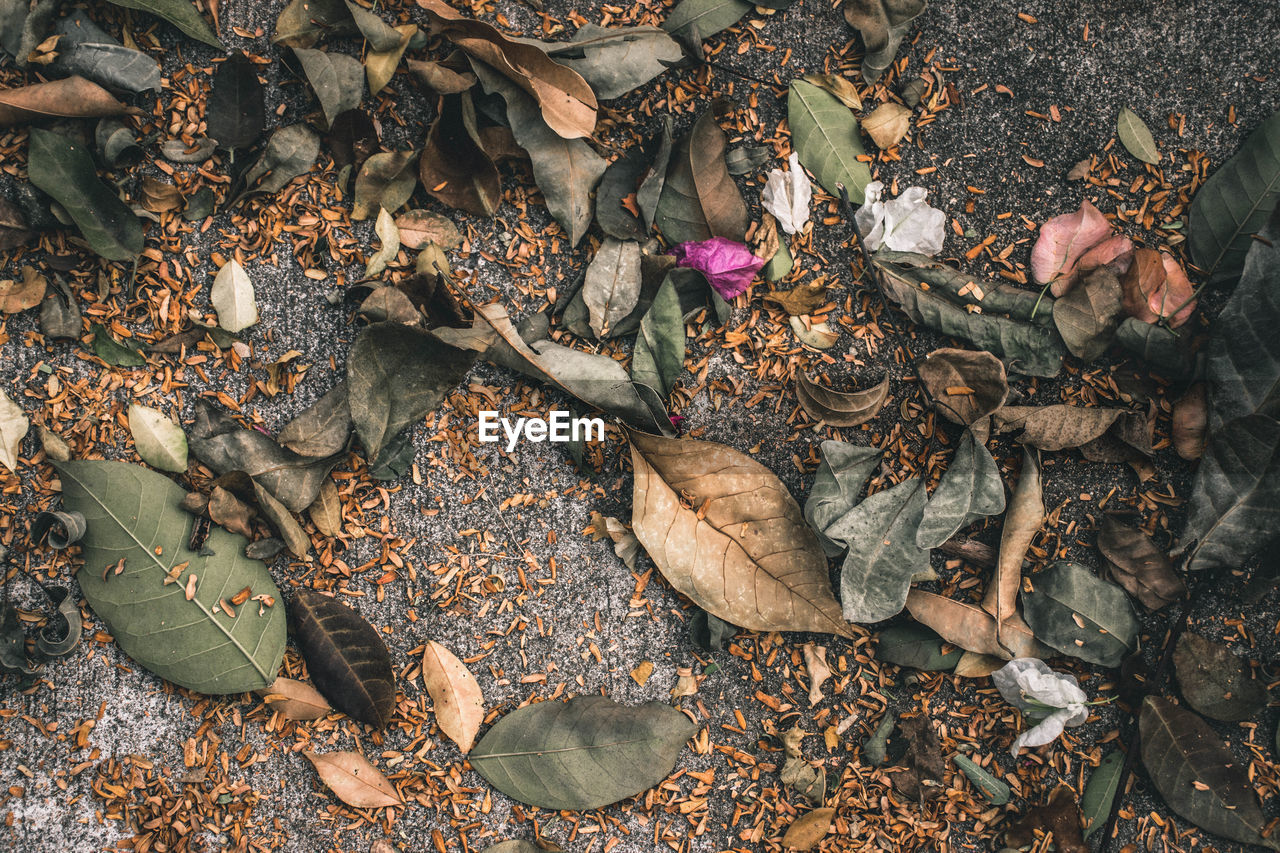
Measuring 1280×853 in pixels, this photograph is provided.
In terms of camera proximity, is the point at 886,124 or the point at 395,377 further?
the point at 886,124

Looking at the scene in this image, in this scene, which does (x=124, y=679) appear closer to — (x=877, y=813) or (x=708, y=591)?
(x=708, y=591)

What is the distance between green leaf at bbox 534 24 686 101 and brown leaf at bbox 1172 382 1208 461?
126cm

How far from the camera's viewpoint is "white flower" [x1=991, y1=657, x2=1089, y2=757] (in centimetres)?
145

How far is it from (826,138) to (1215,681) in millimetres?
1377

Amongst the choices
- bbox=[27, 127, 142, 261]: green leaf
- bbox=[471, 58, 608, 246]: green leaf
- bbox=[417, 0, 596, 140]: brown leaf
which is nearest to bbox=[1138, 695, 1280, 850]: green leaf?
bbox=[471, 58, 608, 246]: green leaf

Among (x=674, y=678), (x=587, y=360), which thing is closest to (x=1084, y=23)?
(x=587, y=360)

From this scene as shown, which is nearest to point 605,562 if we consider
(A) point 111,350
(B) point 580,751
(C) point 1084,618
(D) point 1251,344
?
(B) point 580,751

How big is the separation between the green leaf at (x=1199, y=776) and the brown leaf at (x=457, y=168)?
1.72 m

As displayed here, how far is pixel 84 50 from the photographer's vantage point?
141 cm

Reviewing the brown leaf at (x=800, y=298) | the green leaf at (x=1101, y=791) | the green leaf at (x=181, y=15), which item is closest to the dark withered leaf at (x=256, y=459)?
the green leaf at (x=181, y=15)

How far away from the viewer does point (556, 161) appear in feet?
4.75

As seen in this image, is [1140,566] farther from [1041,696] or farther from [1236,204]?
[1236,204]

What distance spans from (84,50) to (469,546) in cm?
124

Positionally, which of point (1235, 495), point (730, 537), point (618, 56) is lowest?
point (730, 537)
